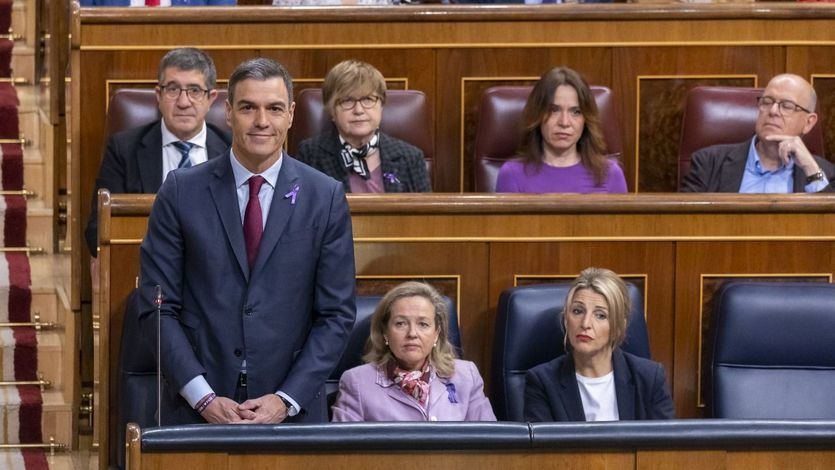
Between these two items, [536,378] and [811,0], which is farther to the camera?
[811,0]

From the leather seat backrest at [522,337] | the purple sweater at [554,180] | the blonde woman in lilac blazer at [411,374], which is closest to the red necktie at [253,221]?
the blonde woman in lilac blazer at [411,374]

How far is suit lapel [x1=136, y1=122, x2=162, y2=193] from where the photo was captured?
2.61 meters

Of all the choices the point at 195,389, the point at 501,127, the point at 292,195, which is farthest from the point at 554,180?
the point at 195,389

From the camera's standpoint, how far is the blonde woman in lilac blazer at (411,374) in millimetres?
2098

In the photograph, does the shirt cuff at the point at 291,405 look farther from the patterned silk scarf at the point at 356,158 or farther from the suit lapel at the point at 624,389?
the patterned silk scarf at the point at 356,158

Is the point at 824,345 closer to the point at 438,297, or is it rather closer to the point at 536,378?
the point at 536,378

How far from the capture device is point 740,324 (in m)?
2.24

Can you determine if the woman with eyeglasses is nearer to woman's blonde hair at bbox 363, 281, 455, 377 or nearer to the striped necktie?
the striped necktie

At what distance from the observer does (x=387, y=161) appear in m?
2.72

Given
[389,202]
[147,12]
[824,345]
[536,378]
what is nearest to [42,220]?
[147,12]

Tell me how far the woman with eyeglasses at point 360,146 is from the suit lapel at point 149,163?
0.26 m

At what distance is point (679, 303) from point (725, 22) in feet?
3.09

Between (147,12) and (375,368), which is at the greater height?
(147,12)

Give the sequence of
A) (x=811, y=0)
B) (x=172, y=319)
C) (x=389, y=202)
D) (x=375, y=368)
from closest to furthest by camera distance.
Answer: (x=172, y=319)
(x=375, y=368)
(x=389, y=202)
(x=811, y=0)
